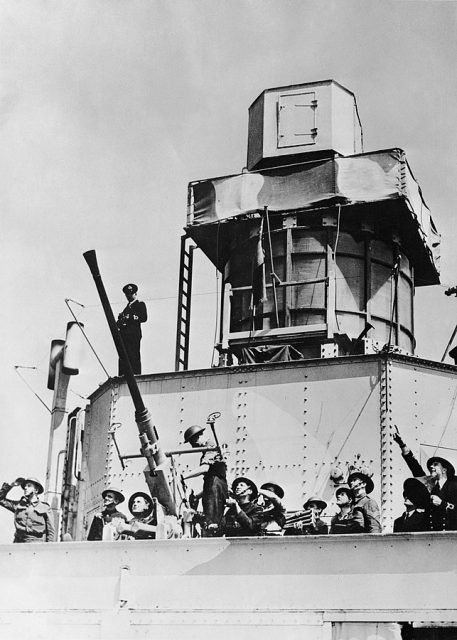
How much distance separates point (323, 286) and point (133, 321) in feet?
8.80

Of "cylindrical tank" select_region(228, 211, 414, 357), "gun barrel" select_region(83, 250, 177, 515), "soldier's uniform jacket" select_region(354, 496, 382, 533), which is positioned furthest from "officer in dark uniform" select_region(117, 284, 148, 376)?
"soldier's uniform jacket" select_region(354, 496, 382, 533)

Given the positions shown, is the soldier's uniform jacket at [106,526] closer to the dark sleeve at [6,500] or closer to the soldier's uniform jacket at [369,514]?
the dark sleeve at [6,500]

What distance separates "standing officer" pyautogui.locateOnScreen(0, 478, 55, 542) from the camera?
35.8 ft

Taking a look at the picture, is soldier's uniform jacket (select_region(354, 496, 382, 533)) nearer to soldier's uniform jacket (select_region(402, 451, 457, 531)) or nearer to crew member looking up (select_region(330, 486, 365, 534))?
crew member looking up (select_region(330, 486, 365, 534))

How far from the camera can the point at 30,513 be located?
36.1 ft

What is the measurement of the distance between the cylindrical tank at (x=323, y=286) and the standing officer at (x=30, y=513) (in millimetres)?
4094

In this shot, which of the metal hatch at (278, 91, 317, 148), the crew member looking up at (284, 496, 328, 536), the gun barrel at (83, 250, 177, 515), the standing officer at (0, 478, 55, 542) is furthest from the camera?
the metal hatch at (278, 91, 317, 148)

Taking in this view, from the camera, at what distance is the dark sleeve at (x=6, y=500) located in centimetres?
1114

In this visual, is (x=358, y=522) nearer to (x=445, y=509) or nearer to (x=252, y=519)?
(x=445, y=509)

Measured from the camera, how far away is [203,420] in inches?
512

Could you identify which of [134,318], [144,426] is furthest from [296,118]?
[144,426]

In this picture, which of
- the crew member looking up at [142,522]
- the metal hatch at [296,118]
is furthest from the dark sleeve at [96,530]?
the metal hatch at [296,118]

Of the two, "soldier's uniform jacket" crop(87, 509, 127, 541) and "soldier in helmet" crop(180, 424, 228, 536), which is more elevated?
"soldier in helmet" crop(180, 424, 228, 536)

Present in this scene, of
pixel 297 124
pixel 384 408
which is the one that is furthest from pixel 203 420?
pixel 297 124
